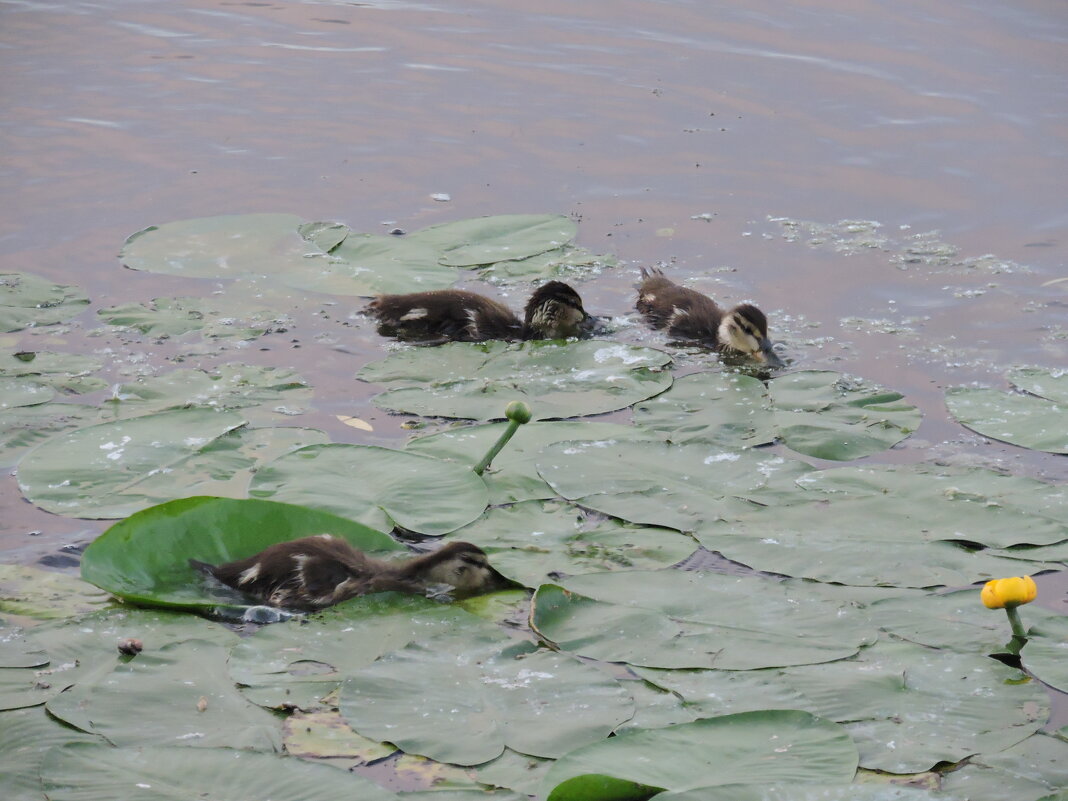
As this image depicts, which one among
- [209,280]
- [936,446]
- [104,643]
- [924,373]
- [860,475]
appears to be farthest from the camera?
[209,280]

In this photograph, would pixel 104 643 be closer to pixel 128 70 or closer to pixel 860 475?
pixel 860 475

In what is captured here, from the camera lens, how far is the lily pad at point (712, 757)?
8.83 ft

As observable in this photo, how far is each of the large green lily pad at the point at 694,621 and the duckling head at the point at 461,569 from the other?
21 centimetres

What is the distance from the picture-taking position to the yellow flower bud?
312 centimetres

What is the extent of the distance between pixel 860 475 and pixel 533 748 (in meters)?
1.80

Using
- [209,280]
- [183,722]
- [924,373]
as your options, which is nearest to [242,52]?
[209,280]

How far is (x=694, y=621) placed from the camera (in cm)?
340

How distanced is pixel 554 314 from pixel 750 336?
2.72 ft

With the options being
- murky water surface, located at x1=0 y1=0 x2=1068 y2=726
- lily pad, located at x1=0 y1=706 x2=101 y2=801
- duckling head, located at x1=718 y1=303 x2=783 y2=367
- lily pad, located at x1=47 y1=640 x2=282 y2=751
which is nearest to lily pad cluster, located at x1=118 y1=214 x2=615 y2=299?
murky water surface, located at x1=0 y1=0 x2=1068 y2=726

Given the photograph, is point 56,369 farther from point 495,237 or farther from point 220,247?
point 495,237

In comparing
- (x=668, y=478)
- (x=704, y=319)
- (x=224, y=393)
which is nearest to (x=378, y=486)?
(x=668, y=478)

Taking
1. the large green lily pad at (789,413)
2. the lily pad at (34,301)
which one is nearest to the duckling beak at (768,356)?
the large green lily pad at (789,413)

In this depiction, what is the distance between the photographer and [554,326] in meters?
5.49

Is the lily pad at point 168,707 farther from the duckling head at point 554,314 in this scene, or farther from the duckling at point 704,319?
the duckling at point 704,319
